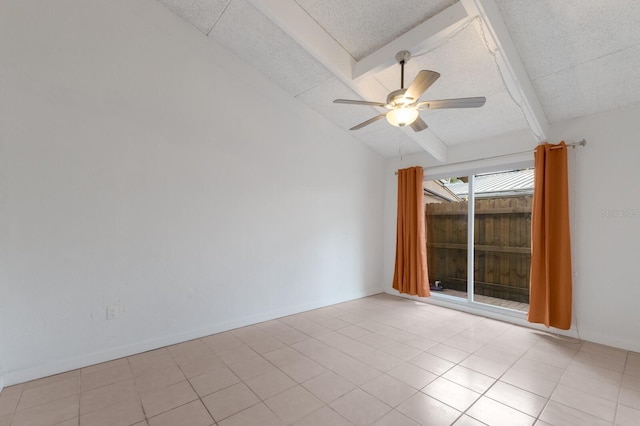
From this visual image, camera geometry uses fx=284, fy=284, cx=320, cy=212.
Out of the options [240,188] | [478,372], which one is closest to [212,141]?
[240,188]

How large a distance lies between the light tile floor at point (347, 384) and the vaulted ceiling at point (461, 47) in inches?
94.5

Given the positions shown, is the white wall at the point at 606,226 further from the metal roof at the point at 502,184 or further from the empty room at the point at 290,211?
the metal roof at the point at 502,184

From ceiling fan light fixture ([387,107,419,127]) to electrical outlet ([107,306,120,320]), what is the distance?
298 cm

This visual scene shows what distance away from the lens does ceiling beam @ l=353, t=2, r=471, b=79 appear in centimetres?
228

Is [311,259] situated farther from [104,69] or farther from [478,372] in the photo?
[104,69]

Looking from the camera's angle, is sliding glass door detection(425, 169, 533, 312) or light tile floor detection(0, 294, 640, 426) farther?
sliding glass door detection(425, 169, 533, 312)

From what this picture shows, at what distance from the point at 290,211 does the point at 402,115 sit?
6.56 feet

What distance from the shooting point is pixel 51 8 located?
231 centimetres

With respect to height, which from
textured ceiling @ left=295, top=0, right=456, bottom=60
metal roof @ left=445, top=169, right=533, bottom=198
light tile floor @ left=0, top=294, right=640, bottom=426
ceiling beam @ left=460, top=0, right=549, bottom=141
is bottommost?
light tile floor @ left=0, top=294, right=640, bottom=426

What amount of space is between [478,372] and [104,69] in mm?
4178

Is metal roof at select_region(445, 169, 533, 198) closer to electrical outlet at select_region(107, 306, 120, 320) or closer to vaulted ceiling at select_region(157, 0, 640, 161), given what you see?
vaulted ceiling at select_region(157, 0, 640, 161)

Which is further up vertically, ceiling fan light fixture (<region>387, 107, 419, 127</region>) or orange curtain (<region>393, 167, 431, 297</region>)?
ceiling fan light fixture (<region>387, 107, 419, 127</region>)

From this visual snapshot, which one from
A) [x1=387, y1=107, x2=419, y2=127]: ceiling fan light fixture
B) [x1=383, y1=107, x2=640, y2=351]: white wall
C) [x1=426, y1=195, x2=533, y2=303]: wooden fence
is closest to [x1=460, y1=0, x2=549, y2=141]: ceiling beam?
[x1=383, y1=107, x2=640, y2=351]: white wall

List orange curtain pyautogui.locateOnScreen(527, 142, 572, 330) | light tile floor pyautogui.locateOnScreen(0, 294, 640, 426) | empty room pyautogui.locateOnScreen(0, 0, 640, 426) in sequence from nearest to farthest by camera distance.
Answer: light tile floor pyautogui.locateOnScreen(0, 294, 640, 426), empty room pyautogui.locateOnScreen(0, 0, 640, 426), orange curtain pyautogui.locateOnScreen(527, 142, 572, 330)
